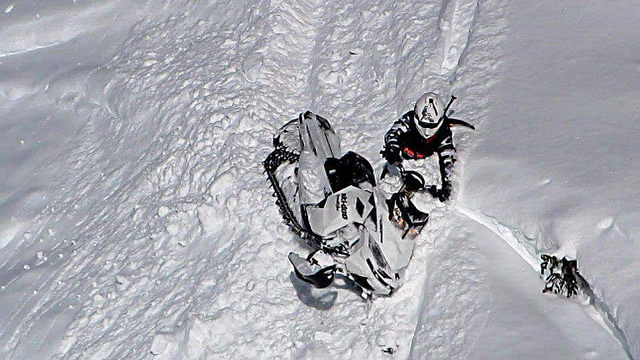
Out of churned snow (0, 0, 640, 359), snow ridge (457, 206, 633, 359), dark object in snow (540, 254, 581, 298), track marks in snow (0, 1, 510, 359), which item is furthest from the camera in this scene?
track marks in snow (0, 1, 510, 359)

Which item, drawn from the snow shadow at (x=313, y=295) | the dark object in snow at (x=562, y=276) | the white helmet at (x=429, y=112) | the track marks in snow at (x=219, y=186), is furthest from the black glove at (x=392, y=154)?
the dark object in snow at (x=562, y=276)

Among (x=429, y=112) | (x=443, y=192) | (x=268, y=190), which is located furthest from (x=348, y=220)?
(x=268, y=190)

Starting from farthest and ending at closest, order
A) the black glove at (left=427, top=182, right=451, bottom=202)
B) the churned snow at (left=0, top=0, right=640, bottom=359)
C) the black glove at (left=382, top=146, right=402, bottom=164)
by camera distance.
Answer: the black glove at (left=382, top=146, right=402, bottom=164), the black glove at (left=427, top=182, right=451, bottom=202), the churned snow at (left=0, top=0, right=640, bottom=359)

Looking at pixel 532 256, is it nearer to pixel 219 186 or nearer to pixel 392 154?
pixel 392 154

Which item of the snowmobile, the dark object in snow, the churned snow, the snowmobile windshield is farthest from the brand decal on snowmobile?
the dark object in snow

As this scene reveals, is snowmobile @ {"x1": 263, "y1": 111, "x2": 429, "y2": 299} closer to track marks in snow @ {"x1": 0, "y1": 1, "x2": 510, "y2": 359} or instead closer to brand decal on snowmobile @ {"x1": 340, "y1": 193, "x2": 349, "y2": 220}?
brand decal on snowmobile @ {"x1": 340, "y1": 193, "x2": 349, "y2": 220}

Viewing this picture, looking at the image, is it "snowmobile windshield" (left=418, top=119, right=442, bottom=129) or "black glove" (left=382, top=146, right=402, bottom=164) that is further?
"black glove" (left=382, top=146, right=402, bottom=164)

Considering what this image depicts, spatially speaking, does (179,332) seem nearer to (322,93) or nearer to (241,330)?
(241,330)
